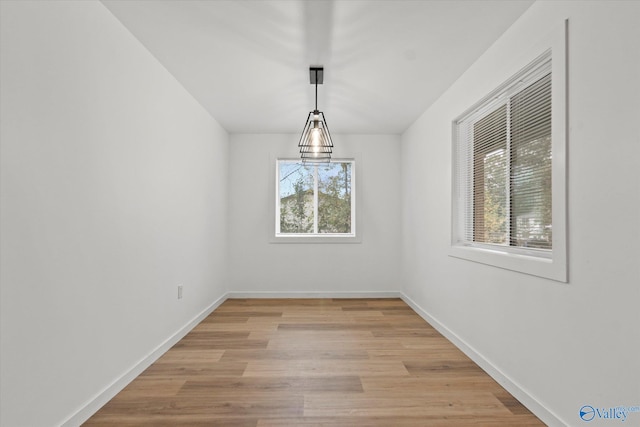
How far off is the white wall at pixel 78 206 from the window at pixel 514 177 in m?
2.49

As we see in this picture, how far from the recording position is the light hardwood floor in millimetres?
1930

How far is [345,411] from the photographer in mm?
1987

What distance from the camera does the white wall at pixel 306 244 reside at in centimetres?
503

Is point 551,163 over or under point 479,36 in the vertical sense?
under

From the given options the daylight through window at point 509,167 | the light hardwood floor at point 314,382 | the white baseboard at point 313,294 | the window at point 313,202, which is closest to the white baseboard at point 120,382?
the light hardwood floor at point 314,382

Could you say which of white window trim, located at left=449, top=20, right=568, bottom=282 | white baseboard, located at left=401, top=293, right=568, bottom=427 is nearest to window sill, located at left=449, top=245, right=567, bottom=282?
white window trim, located at left=449, top=20, right=568, bottom=282

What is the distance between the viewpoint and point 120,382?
222cm

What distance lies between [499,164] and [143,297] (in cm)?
281

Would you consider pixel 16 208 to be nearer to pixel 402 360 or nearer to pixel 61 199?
pixel 61 199

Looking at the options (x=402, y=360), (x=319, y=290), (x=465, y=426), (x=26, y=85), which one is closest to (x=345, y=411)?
(x=465, y=426)

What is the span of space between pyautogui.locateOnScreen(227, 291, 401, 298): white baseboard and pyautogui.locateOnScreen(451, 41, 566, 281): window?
2.05 m

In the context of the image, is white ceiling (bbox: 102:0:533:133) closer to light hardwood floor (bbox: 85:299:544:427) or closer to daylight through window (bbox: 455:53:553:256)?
daylight through window (bbox: 455:53:553:256)

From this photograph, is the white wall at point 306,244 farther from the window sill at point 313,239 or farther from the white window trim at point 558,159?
the white window trim at point 558,159

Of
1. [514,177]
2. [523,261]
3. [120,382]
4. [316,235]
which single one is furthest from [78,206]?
[316,235]
